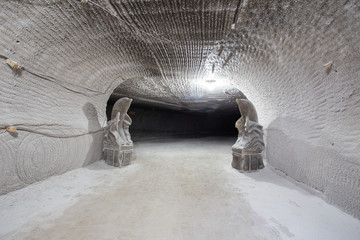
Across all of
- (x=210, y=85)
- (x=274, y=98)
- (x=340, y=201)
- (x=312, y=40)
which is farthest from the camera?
(x=210, y=85)

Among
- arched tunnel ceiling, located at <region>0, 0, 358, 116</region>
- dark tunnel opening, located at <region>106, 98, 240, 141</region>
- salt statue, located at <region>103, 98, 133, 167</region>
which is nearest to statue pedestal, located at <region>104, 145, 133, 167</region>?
salt statue, located at <region>103, 98, 133, 167</region>

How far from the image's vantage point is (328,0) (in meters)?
1.64

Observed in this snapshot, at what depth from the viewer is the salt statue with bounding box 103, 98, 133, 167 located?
3607mm

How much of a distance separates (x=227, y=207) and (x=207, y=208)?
0.23 m

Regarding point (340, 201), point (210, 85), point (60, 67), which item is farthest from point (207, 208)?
point (210, 85)

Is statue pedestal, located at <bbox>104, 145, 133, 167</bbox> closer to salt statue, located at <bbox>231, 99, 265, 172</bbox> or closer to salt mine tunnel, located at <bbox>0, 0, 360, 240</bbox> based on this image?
salt mine tunnel, located at <bbox>0, 0, 360, 240</bbox>

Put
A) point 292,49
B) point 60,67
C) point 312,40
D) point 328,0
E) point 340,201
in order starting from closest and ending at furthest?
1. point 328,0
2. point 340,201
3. point 312,40
4. point 292,49
5. point 60,67

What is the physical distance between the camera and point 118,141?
3629mm

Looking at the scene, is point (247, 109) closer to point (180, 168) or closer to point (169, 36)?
point (180, 168)

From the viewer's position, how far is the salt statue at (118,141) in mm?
3607

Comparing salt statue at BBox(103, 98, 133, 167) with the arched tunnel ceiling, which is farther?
salt statue at BBox(103, 98, 133, 167)

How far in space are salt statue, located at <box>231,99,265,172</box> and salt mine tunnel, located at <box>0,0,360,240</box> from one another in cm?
19

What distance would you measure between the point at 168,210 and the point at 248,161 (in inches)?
80.5

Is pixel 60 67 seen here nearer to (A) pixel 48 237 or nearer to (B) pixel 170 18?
(B) pixel 170 18
